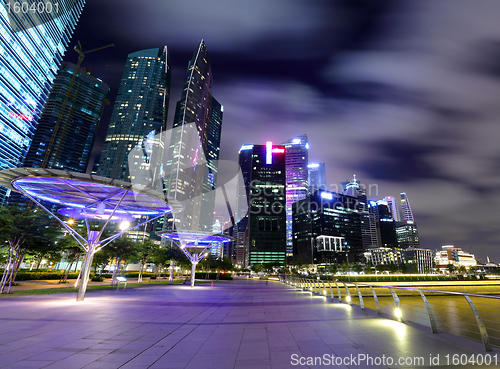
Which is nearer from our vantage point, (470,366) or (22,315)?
(470,366)

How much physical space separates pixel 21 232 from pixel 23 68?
117687 mm

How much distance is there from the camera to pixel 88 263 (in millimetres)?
18188

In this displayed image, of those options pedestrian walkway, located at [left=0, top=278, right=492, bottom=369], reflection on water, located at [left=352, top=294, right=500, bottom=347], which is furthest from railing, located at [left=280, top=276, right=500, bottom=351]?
pedestrian walkway, located at [left=0, top=278, right=492, bottom=369]

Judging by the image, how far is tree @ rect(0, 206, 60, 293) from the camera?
1955 cm

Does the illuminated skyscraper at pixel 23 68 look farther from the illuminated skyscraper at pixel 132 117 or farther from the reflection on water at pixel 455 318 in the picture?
the reflection on water at pixel 455 318

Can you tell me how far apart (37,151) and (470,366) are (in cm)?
22676

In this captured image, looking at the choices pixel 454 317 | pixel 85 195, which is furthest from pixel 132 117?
pixel 454 317

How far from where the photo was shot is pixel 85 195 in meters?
18.9

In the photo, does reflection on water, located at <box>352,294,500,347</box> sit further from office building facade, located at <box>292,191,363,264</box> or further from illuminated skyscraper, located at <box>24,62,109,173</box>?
illuminated skyscraper, located at <box>24,62,109,173</box>

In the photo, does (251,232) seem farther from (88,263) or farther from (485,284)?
(88,263)

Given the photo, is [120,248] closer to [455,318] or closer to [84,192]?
[84,192]

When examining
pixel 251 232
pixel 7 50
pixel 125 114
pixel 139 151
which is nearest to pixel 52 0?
pixel 7 50

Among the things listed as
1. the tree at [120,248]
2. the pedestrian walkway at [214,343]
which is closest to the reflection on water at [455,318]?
the pedestrian walkway at [214,343]

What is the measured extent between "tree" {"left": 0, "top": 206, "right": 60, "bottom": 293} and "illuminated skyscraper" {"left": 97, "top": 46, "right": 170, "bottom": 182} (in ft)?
490
